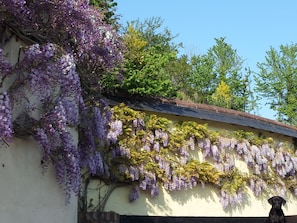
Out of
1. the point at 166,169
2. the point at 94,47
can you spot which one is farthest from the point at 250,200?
the point at 94,47

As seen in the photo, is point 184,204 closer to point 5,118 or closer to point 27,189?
point 27,189

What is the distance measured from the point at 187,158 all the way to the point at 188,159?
0.19 feet

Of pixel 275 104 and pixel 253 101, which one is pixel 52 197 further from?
pixel 275 104

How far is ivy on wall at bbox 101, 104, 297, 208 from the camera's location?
27.7 feet

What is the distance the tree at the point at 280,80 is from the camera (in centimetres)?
2430

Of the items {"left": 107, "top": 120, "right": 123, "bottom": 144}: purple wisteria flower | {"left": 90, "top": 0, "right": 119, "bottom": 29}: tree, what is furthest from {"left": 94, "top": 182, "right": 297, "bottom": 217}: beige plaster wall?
{"left": 90, "top": 0, "right": 119, "bottom": 29}: tree

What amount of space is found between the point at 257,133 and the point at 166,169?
→ 2873mm

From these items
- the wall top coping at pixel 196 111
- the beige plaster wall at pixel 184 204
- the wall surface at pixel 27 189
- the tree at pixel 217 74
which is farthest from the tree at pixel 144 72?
the tree at pixel 217 74

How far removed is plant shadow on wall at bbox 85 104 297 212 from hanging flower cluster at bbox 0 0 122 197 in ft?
9.88

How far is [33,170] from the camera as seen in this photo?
187 inches

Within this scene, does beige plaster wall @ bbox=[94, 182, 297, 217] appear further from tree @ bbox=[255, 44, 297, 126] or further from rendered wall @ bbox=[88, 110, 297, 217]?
tree @ bbox=[255, 44, 297, 126]

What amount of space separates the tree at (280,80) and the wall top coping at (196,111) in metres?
13.4

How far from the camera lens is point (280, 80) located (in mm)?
24656

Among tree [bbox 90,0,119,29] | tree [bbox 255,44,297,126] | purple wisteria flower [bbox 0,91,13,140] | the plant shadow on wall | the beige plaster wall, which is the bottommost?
the beige plaster wall
